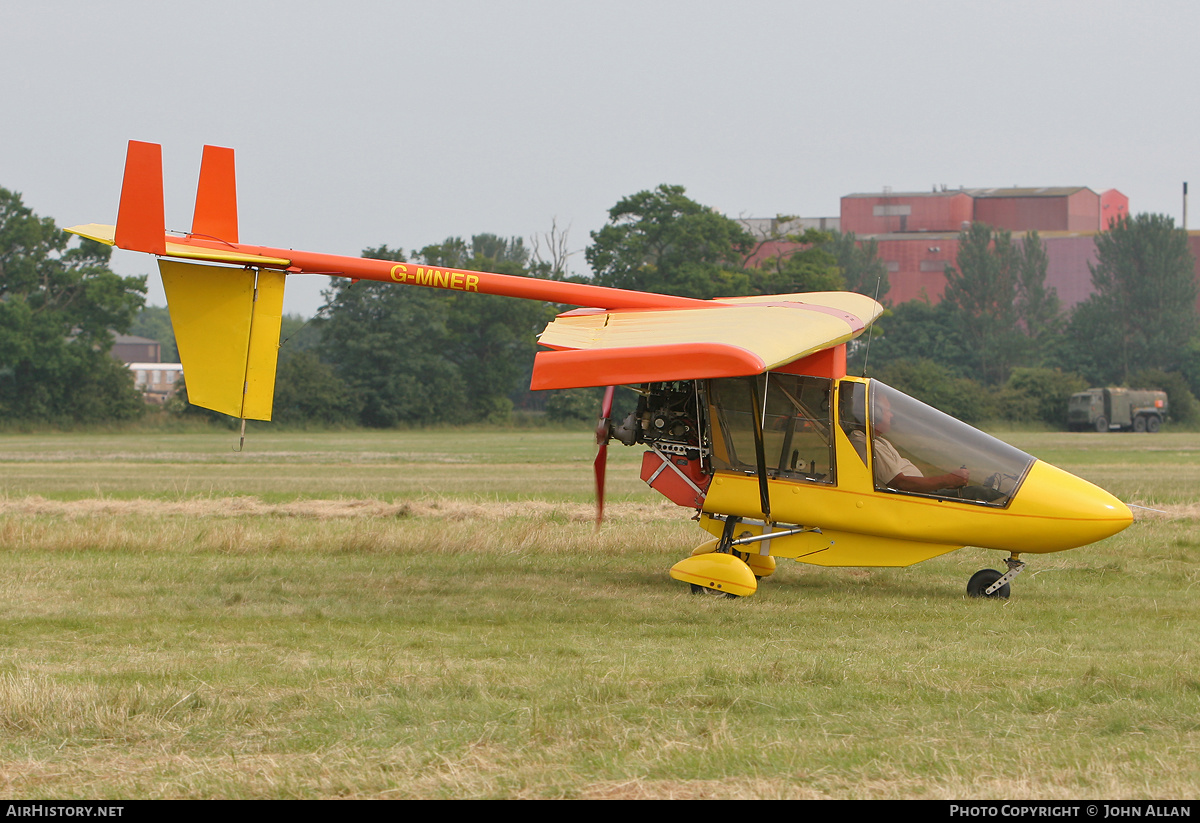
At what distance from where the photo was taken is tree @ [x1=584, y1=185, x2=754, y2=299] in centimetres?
6619

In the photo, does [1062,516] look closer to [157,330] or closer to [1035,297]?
[1035,297]

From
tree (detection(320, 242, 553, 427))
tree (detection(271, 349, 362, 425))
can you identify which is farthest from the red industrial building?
tree (detection(271, 349, 362, 425))

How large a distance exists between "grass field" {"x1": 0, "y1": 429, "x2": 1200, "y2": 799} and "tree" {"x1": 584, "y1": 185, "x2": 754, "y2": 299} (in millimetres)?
50440

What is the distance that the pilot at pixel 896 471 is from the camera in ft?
34.4

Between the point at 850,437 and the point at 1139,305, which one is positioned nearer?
the point at 850,437

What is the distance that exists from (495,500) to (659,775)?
15703mm

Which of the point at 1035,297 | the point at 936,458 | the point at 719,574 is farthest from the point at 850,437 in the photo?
the point at 1035,297

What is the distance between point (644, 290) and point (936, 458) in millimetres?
64432

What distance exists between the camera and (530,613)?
32.0ft

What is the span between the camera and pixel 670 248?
2790 inches

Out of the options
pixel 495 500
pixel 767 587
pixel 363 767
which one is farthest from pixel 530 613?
pixel 495 500

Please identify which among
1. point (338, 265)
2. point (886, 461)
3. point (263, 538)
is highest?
point (338, 265)

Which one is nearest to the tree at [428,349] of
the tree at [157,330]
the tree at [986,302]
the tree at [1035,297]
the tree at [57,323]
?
the tree at [57,323]

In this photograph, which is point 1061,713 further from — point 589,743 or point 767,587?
point 767,587
